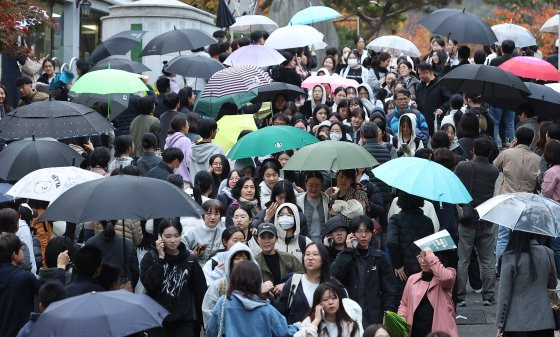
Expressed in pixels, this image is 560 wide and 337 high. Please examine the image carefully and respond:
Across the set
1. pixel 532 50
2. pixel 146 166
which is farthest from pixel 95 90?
pixel 532 50

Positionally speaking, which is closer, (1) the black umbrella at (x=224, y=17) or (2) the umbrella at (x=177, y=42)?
(2) the umbrella at (x=177, y=42)

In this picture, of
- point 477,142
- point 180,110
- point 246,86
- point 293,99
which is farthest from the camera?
point 293,99

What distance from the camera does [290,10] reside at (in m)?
30.8

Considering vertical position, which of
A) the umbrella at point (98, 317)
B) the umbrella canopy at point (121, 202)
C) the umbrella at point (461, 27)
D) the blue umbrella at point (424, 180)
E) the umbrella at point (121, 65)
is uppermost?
the umbrella at point (461, 27)

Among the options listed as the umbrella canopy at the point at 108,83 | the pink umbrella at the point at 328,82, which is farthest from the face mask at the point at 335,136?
the pink umbrella at the point at 328,82

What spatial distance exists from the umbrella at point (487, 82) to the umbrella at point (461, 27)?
306cm

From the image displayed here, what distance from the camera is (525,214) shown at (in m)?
9.76

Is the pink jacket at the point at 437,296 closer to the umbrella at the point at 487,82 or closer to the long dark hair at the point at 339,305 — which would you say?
the long dark hair at the point at 339,305

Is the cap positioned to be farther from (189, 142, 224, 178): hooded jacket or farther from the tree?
the tree

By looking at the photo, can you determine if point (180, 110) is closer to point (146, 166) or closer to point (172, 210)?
point (146, 166)

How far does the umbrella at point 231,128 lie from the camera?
49.7 ft

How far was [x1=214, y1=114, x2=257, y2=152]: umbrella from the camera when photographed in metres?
15.2

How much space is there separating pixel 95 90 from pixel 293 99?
184 inches

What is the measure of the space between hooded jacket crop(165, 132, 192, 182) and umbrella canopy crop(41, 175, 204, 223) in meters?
5.16
